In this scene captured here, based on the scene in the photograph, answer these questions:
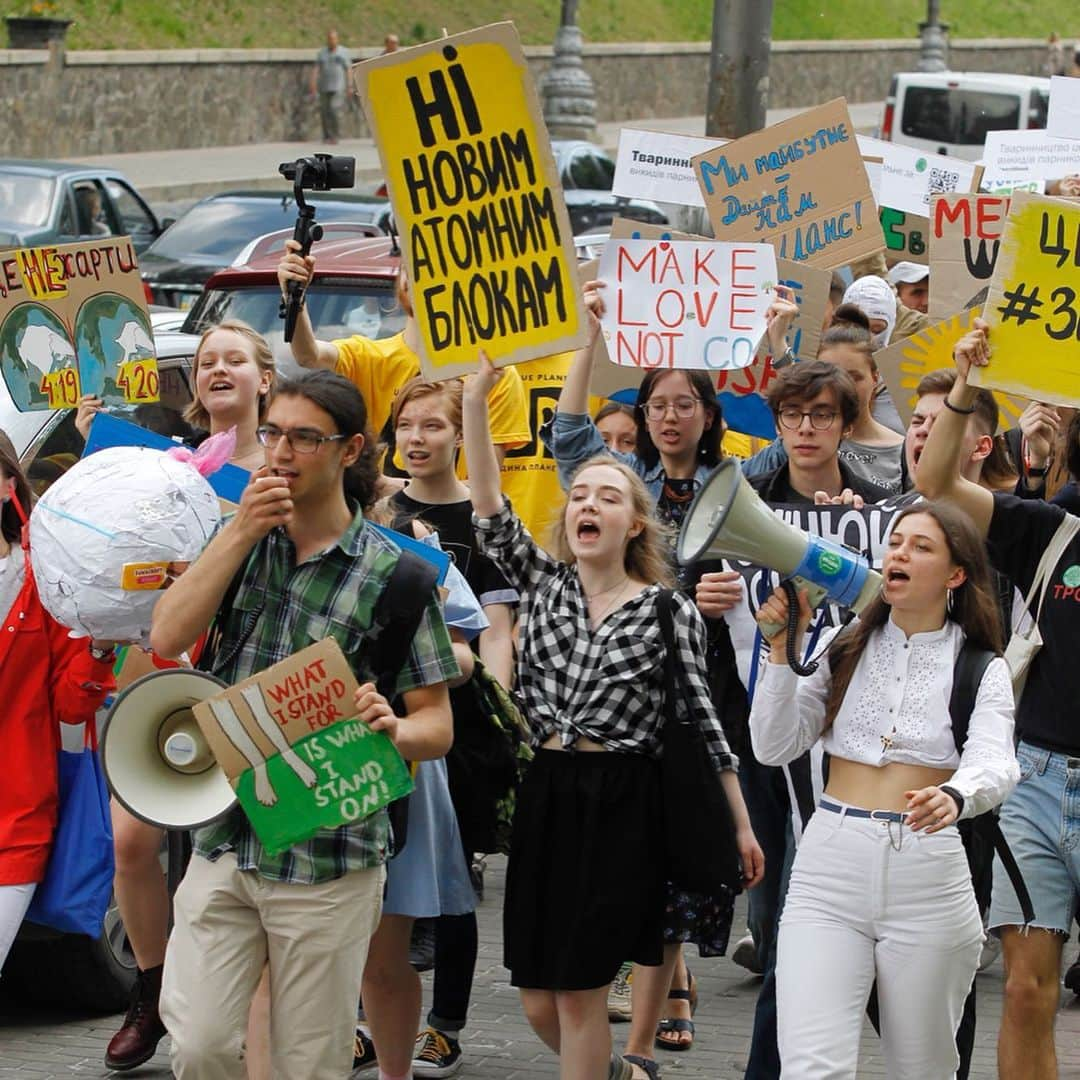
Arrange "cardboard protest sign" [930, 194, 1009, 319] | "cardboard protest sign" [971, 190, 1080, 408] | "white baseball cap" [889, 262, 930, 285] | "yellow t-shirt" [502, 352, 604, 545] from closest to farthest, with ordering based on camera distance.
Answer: "cardboard protest sign" [971, 190, 1080, 408] → "yellow t-shirt" [502, 352, 604, 545] → "cardboard protest sign" [930, 194, 1009, 319] → "white baseball cap" [889, 262, 930, 285]

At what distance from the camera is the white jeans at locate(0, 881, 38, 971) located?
5.46 meters

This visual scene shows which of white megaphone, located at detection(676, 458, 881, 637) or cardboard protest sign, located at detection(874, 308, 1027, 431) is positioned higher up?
white megaphone, located at detection(676, 458, 881, 637)

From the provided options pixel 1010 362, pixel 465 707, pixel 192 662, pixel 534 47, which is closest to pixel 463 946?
pixel 465 707

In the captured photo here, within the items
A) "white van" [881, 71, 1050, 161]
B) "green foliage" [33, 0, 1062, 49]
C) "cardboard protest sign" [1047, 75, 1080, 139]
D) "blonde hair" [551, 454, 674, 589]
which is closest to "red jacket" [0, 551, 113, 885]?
"blonde hair" [551, 454, 674, 589]

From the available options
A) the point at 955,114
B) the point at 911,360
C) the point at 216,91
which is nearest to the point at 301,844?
the point at 911,360

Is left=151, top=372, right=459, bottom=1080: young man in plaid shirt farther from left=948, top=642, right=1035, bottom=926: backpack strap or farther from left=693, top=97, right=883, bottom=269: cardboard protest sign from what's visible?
left=693, top=97, right=883, bottom=269: cardboard protest sign

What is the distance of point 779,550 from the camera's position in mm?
4648

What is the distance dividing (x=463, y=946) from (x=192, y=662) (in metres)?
1.54

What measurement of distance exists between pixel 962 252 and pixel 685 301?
186 cm

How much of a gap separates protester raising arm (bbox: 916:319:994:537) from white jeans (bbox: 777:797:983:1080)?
34.3 inches

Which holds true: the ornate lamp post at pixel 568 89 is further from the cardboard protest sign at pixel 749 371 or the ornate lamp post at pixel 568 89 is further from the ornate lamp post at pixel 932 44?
the cardboard protest sign at pixel 749 371

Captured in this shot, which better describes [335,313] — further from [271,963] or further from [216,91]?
[216,91]

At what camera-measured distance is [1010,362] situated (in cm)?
520

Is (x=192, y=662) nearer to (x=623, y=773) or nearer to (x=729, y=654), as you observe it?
(x=623, y=773)
